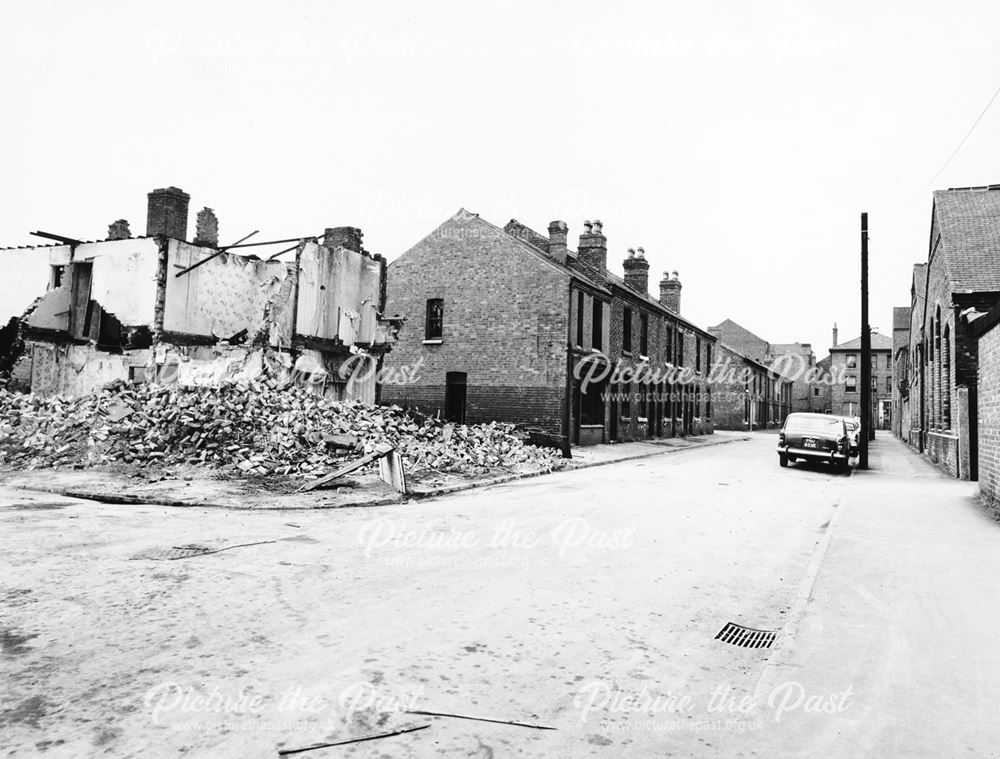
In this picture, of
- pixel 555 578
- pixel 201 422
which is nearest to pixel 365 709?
pixel 555 578

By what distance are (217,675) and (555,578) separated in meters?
3.26

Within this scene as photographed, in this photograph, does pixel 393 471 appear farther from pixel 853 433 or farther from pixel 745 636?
pixel 853 433

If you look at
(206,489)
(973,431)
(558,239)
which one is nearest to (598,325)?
(558,239)

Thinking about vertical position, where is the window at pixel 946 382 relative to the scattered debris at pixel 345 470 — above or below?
above

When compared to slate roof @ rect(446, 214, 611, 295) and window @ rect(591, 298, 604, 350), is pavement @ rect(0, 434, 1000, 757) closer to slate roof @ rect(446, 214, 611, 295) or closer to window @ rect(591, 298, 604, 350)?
slate roof @ rect(446, 214, 611, 295)

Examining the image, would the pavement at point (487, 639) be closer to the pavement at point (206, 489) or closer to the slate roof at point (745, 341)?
the pavement at point (206, 489)

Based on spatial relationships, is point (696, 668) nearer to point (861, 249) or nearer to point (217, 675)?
point (217, 675)

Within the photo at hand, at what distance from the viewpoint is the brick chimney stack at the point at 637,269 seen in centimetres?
3597

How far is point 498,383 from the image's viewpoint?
24719 mm

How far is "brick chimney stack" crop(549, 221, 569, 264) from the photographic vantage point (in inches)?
1054

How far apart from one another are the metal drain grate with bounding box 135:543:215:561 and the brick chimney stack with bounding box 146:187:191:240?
14787mm

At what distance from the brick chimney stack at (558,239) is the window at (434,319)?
194 inches

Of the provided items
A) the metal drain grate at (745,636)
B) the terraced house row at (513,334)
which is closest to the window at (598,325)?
the terraced house row at (513,334)

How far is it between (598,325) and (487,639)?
76.5 feet
